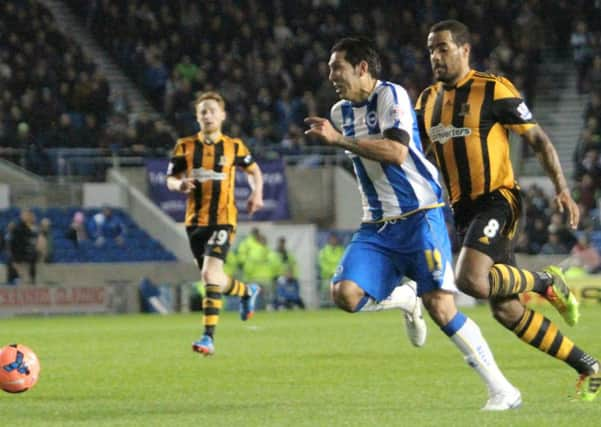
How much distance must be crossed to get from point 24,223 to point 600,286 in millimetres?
9020

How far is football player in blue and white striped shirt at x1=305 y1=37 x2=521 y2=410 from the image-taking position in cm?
773

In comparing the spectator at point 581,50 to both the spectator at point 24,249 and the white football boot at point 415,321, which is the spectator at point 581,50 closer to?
the spectator at point 24,249

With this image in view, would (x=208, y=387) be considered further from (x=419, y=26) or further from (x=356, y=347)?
(x=419, y=26)

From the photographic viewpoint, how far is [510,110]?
8469mm

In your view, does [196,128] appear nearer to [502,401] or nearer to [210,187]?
[210,187]

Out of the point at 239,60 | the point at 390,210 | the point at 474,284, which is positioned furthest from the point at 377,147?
the point at 239,60

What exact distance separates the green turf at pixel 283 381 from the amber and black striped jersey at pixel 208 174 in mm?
1240

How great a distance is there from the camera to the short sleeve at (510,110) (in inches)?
331

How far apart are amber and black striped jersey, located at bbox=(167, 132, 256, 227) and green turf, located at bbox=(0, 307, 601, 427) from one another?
1240 millimetres

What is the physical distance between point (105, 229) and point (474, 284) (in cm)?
1731

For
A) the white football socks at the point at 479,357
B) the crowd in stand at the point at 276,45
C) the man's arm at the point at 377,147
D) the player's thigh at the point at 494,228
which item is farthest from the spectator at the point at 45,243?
the white football socks at the point at 479,357

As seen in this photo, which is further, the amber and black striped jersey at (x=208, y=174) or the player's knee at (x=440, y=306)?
the amber and black striped jersey at (x=208, y=174)

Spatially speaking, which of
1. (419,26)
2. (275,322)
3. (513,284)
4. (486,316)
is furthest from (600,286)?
(513,284)

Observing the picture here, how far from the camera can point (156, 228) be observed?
25812mm
